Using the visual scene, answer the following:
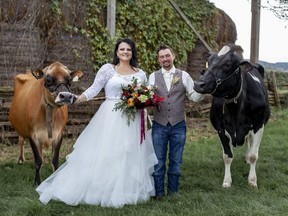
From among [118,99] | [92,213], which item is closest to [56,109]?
[118,99]

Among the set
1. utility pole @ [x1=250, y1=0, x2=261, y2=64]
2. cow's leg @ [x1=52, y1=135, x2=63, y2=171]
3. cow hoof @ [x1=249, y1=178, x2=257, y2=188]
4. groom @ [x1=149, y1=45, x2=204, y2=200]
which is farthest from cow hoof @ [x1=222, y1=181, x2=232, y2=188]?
utility pole @ [x1=250, y1=0, x2=261, y2=64]

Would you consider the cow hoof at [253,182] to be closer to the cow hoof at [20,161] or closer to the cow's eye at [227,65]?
the cow's eye at [227,65]

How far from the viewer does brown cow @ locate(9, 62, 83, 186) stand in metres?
→ 5.79

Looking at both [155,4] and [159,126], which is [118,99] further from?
[155,4]

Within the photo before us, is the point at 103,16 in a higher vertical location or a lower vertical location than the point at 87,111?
higher

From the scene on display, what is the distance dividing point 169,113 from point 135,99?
0.48 metres

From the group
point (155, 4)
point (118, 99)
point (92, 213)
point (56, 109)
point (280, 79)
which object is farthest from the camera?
point (280, 79)

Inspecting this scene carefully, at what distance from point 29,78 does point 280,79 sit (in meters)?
18.0

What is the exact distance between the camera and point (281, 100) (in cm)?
1706

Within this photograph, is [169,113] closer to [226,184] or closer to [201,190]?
[201,190]

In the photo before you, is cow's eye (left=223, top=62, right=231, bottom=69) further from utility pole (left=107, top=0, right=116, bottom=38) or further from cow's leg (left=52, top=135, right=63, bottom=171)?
utility pole (left=107, top=0, right=116, bottom=38)

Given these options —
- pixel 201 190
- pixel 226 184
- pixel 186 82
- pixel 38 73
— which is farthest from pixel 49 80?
pixel 226 184

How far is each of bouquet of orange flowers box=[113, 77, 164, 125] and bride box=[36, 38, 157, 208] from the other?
0.09 metres

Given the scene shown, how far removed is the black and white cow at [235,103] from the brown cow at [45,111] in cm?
174
